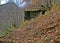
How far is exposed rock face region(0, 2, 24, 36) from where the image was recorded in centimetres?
1488

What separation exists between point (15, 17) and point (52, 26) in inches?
240

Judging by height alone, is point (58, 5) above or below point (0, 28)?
above

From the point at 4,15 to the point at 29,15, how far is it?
7.75ft

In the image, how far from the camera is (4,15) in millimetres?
15336

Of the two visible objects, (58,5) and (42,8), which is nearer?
(58,5)

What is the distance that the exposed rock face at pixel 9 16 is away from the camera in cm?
1488

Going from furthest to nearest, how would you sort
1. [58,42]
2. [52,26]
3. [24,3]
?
[24,3], [52,26], [58,42]

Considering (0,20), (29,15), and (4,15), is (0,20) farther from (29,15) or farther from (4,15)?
(29,15)

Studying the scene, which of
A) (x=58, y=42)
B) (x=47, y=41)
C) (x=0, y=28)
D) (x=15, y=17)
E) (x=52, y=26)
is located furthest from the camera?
(x=15, y=17)

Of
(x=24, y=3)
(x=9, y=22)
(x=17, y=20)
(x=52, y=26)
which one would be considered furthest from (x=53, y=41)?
(x=24, y=3)

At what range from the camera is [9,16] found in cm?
1592

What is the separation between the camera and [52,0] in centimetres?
1752

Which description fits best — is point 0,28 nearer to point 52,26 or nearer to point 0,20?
point 0,20

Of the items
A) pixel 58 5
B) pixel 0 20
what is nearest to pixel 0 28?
pixel 0 20
